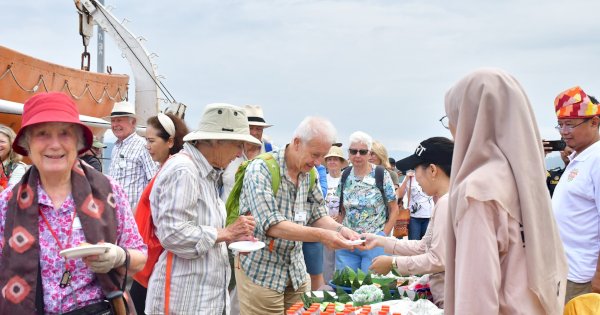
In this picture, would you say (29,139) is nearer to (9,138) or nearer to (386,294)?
(386,294)

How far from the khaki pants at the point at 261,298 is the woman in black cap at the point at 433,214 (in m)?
0.80

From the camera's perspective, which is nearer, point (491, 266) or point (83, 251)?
point (491, 266)

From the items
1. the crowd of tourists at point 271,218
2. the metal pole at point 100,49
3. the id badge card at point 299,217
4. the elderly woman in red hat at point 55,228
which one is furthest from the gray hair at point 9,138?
the metal pole at point 100,49

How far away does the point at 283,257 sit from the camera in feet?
14.3

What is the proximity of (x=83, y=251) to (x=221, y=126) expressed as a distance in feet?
5.17

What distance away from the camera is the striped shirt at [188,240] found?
344cm

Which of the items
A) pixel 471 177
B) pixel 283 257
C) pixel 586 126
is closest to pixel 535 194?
pixel 471 177

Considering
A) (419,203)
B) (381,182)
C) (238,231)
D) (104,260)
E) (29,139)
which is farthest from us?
(419,203)

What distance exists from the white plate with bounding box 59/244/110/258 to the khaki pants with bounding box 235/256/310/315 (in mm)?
1981

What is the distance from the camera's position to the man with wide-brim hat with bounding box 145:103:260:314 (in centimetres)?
345

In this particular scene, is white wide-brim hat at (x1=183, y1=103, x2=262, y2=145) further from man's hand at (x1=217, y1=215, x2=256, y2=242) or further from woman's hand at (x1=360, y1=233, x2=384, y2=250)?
woman's hand at (x1=360, y1=233, x2=384, y2=250)

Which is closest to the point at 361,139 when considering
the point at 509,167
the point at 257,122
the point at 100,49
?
the point at 257,122

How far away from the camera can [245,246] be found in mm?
3582

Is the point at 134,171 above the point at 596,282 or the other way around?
above
